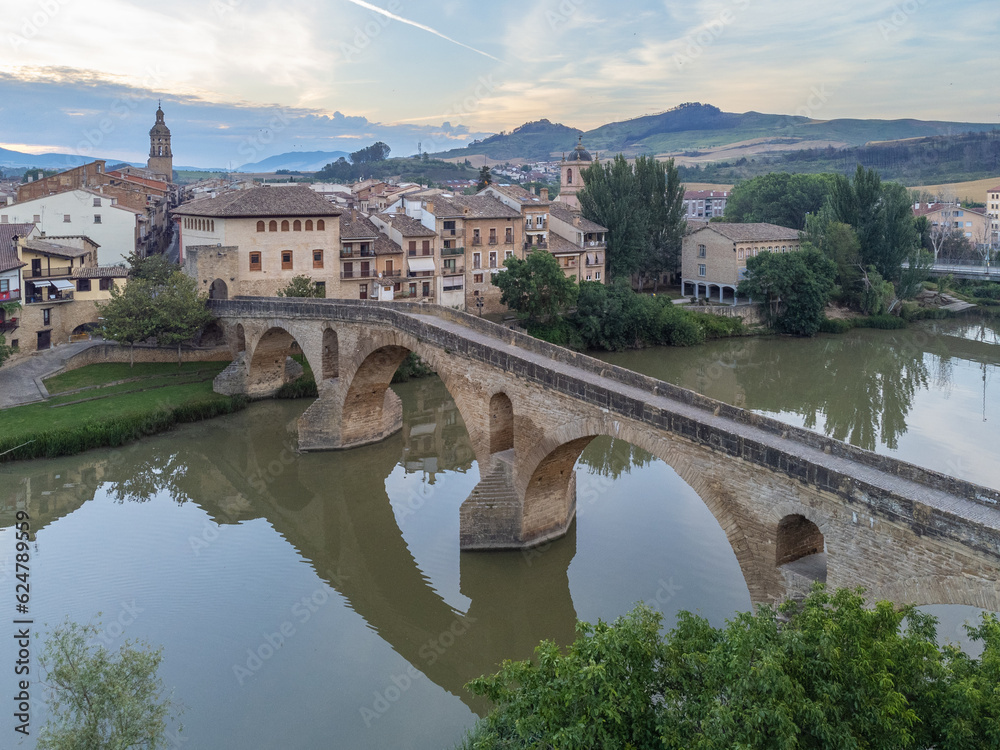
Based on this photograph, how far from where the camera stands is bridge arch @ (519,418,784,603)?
13.8 metres

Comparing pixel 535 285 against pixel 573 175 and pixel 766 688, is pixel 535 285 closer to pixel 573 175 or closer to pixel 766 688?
pixel 573 175

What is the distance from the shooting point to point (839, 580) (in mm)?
12305

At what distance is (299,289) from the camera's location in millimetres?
36406

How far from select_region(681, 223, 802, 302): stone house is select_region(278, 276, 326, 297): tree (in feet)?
85.8

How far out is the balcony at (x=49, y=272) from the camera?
113 feet

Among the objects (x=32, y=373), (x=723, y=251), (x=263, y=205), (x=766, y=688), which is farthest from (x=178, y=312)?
(x=723, y=251)

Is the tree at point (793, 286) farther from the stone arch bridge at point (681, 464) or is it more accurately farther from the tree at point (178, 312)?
the tree at point (178, 312)

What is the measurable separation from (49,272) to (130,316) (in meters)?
5.24

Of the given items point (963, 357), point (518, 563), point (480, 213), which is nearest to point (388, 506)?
point (518, 563)

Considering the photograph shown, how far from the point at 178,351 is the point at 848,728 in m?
32.0

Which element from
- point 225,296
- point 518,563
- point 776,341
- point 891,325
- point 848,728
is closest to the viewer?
point 848,728

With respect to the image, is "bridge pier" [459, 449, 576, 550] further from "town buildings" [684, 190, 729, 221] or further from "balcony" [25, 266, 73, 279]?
"town buildings" [684, 190, 729, 221]

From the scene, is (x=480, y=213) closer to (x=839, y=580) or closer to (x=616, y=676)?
(x=839, y=580)

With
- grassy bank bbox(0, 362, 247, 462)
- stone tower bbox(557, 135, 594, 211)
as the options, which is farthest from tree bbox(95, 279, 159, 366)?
stone tower bbox(557, 135, 594, 211)
